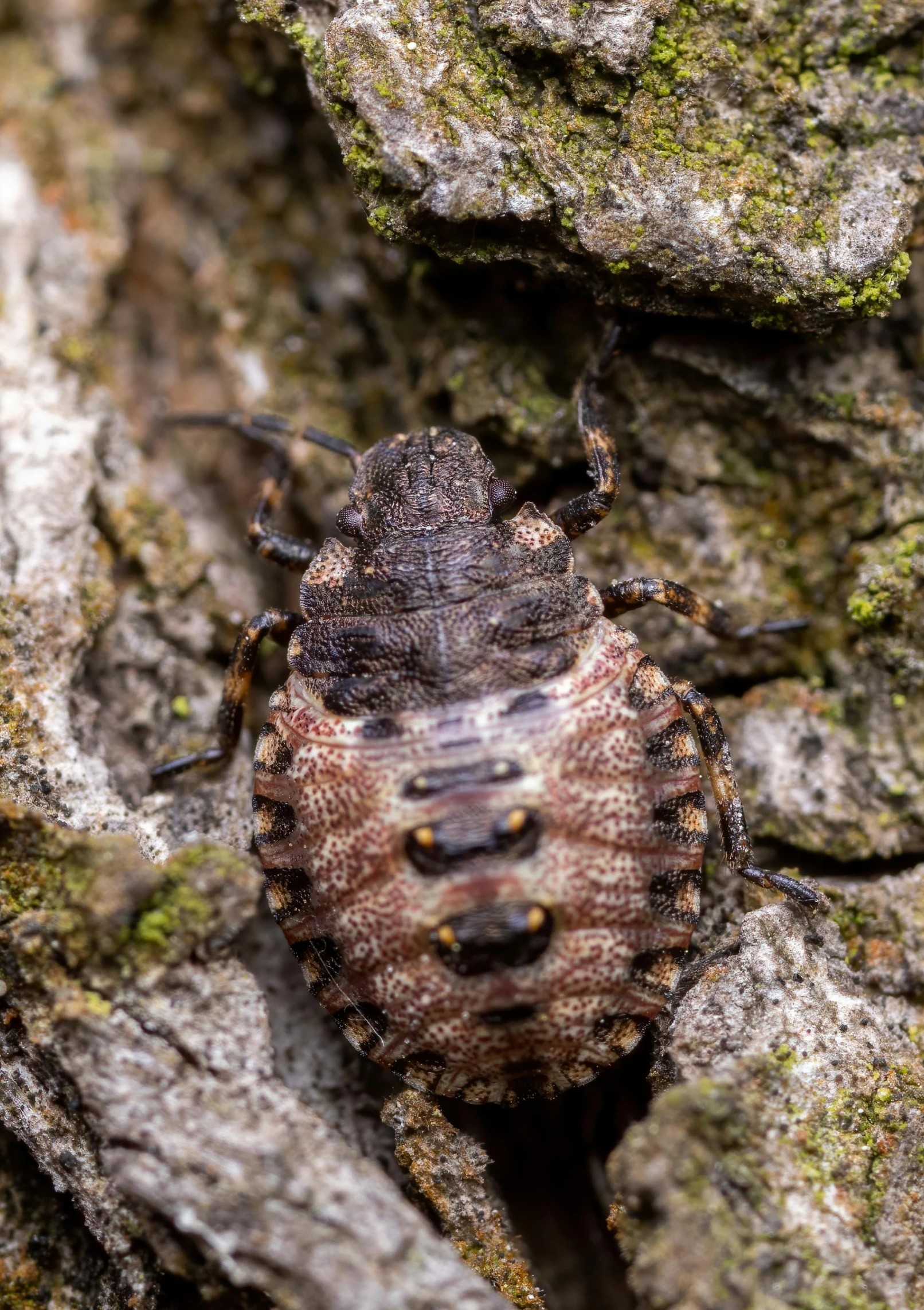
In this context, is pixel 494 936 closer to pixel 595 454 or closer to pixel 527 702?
pixel 527 702

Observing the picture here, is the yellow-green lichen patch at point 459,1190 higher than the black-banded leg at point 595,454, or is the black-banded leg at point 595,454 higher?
the black-banded leg at point 595,454

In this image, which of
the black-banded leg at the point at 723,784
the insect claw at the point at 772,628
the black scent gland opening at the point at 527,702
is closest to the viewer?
the black scent gland opening at the point at 527,702

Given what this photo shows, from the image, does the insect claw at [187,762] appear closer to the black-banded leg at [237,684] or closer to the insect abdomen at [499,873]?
the black-banded leg at [237,684]

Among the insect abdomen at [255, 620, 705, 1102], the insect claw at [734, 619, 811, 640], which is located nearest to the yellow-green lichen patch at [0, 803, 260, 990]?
the insect abdomen at [255, 620, 705, 1102]

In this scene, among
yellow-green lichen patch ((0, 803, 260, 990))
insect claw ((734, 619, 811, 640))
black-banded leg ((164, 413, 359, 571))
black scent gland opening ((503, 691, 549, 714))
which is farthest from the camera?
black-banded leg ((164, 413, 359, 571))

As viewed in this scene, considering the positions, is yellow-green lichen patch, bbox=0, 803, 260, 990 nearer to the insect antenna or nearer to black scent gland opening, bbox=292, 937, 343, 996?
black scent gland opening, bbox=292, 937, 343, 996

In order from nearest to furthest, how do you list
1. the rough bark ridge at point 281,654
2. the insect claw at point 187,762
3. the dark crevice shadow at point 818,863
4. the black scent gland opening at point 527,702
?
the rough bark ridge at point 281,654, the black scent gland opening at point 527,702, the dark crevice shadow at point 818,863, the insect claw at point 187,762

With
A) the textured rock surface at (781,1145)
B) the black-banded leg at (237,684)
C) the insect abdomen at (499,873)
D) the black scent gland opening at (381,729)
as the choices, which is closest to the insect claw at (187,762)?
the black-banded leg at (237,684)

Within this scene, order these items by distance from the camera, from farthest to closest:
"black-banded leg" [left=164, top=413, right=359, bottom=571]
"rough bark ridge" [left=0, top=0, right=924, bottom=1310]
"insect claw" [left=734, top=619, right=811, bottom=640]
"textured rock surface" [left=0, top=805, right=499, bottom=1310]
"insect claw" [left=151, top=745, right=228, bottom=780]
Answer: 1. "black-banded leg" [left=164, top=413, right=359, bottom=571]
2. "insect claw" [left=734, top=619, right=811, bottom=640]
3. "insect claw" [left=151, top=745, right=228, bottom=780]
4. "rough bark ridge" [left=0, top=0, right=924, bottom=1310]
5. "textured rock surface" [left=0, top=805, right=499, bottom=1310]
